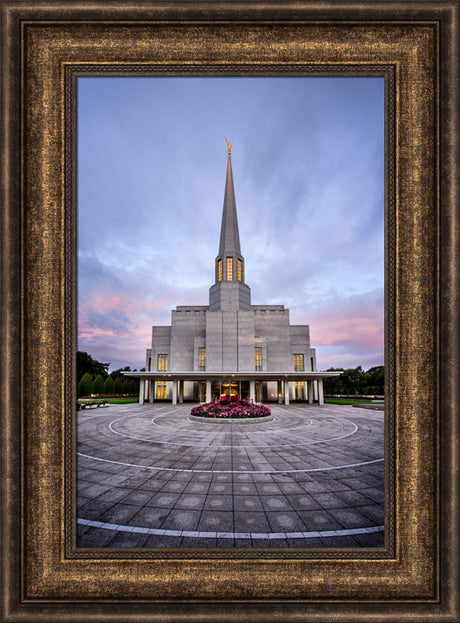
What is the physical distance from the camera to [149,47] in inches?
124

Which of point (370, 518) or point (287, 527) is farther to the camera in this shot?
point (370, 518)

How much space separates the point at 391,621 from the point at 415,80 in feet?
20.2

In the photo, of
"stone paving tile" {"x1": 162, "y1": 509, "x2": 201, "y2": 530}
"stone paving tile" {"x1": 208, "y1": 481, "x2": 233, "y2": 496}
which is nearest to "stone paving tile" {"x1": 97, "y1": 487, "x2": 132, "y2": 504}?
"stone paving tile" {"x1": 162, "y1": 509, "x2": 201, "y2": 530}

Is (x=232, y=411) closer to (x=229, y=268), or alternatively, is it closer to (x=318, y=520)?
(x=318, y=520)

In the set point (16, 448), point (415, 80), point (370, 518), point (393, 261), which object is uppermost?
point (415, 80)

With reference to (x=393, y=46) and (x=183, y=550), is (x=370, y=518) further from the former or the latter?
(x=393, y=46)

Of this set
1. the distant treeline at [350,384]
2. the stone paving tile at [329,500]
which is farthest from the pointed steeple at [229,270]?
the stone paving tile at [329,500]

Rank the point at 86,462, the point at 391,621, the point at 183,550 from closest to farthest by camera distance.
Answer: the point at 391,621 < the point at 183,550 < the point at 86,462

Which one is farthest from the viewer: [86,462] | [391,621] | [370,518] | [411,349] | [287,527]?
Answer: [86,462]

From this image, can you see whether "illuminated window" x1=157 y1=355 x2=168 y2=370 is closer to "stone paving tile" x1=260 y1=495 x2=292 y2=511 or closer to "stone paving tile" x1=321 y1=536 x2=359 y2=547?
"stone paving tile" x1=260 y1=495 x2=292 y2=511

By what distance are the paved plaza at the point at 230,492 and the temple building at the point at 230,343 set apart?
22.6 m

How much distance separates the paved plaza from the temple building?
22574 mm

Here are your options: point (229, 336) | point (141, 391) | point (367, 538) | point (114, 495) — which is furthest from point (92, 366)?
point (367, 538)

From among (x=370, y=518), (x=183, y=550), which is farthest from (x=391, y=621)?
(x=370, y=518)
